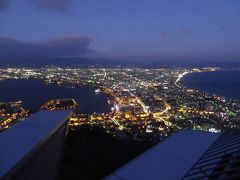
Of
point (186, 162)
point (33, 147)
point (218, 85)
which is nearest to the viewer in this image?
point (186, 162)

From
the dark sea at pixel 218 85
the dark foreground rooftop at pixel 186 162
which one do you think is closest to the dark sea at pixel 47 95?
the dark sea at pixel 218 85

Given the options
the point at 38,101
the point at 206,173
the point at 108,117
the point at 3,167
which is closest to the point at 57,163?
the point at 3,167

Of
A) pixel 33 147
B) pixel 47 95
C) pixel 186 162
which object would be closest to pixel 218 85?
pixel 47 95

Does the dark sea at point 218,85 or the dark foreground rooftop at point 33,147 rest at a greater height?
the dark foreground rooftop at point 33,147

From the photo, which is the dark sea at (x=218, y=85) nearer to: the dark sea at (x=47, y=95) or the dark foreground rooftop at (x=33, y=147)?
the dark sea at (x=47, y=95)

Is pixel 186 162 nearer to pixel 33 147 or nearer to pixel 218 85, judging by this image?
pixel 33 147

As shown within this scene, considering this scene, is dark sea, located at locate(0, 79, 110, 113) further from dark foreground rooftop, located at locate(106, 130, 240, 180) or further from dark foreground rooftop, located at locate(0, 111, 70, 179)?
dark foreground rooftop, located at locate(106, 130, 240, 180)

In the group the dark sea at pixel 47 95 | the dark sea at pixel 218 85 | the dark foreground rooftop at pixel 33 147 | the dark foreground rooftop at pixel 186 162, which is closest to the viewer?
the dark foreground rooftop at pixel 186 162
